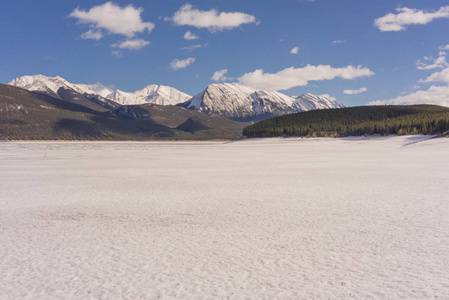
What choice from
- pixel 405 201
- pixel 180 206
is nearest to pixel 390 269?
pixel 405 201

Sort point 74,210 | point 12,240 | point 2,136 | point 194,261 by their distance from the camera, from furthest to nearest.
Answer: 1. point 2,136
2. point 74,210
3. point 12,240
4. point 194,261

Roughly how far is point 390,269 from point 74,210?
873 cm

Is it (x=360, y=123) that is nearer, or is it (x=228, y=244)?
(x=228, y=244)

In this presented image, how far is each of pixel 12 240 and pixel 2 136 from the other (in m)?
222

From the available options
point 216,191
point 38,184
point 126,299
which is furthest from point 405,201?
point 38,184

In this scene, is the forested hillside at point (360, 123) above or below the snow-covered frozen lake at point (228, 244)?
above

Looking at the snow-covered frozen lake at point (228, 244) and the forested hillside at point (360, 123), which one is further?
the forested hillside at point (360, 123)

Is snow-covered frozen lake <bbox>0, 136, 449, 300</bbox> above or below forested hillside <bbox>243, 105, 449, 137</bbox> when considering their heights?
below

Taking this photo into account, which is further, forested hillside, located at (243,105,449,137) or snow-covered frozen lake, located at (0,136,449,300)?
forested hillside, located at (243,105,449,137)

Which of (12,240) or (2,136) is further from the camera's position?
(2,136)

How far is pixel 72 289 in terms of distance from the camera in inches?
189

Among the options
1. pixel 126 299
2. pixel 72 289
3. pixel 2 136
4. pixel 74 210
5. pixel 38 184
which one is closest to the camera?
pixel 126 299

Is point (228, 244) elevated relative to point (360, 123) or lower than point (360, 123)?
lower

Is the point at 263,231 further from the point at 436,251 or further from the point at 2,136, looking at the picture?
the point at 2,136
